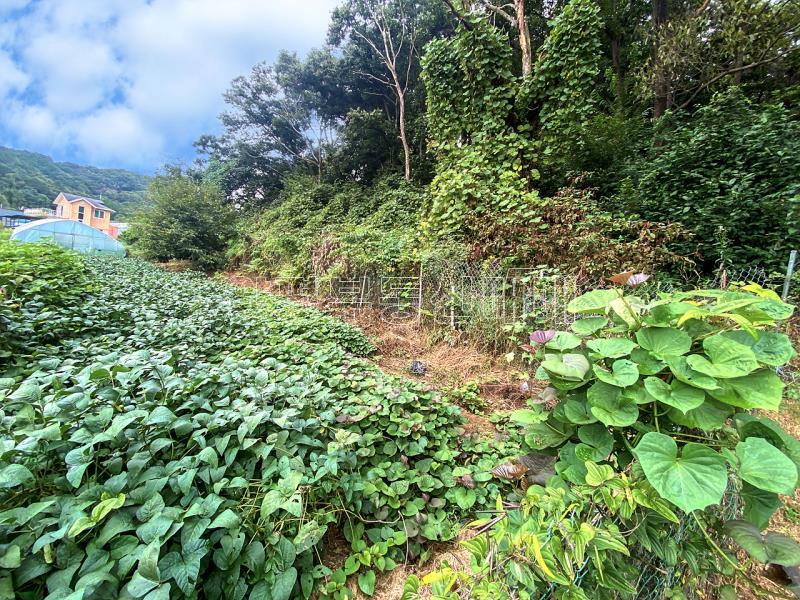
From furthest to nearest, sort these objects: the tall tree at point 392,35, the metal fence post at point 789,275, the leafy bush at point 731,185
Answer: the tall tree at point 392,35, the leafy bush at point 731,185, the metal fence post at point 789,275

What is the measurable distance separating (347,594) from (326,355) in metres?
1.61

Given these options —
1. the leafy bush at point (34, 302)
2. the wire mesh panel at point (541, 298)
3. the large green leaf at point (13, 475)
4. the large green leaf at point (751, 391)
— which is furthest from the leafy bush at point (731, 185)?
the leafy bush at point (34, 302)

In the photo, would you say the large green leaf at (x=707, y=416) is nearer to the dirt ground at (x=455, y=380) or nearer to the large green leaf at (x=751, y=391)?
the large green leaf at (x=751, y=391)

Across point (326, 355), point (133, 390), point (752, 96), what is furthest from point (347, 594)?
point (752, 96)

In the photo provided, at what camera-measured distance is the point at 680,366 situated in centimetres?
79

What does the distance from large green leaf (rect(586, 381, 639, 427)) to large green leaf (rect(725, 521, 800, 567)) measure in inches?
13.8

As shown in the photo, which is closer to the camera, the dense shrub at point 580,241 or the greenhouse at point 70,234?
the dense shrub at point 580,241

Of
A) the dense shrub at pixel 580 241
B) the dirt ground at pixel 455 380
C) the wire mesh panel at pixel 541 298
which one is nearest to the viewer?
the dirt ground at pixel 455 380

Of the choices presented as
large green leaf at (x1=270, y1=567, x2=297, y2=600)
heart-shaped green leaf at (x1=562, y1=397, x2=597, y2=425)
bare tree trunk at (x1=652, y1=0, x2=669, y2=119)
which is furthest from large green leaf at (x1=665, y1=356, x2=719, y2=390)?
bare tree trunk at (x1=652, y1=0, x2=669, y2=119)

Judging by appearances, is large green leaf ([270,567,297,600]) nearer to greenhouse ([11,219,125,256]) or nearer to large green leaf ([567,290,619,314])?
large green leaf ([567,290,619,314])

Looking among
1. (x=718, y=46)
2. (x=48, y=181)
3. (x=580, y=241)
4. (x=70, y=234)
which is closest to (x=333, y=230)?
(x=580, y=241)

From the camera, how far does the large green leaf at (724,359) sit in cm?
72

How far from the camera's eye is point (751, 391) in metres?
0.75

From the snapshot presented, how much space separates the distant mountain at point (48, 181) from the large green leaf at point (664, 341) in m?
33.8
